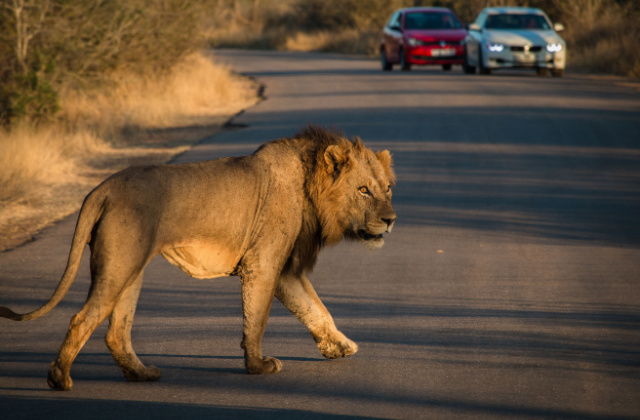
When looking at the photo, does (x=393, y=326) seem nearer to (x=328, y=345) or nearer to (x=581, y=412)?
(x=328, y=345)

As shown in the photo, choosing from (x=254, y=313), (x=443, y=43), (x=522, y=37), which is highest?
(x=254, y=313)

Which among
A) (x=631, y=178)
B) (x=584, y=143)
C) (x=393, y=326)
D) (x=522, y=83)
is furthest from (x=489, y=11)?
(x=393, y=326)

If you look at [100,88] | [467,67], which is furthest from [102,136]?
[467,67]

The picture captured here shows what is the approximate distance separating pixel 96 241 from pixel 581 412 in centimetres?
297

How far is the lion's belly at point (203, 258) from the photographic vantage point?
19.7 ft

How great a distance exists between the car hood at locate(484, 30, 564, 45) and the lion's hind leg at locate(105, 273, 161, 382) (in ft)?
73.1

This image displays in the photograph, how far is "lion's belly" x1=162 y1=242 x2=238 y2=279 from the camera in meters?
6.00

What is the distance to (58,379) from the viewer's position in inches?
219

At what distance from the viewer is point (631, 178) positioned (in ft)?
46.5

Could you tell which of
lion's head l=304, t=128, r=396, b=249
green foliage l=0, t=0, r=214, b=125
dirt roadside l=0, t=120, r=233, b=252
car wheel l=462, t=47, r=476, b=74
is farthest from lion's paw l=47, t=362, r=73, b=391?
car wheel l=462, t=47, r=476, b=74

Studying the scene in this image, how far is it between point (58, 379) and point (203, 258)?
3.83ft

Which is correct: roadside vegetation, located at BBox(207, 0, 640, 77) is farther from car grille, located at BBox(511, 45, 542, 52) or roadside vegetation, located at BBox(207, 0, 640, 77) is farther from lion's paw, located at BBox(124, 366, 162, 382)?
lion's paw, located at BBox(124, 366, 162, 382)

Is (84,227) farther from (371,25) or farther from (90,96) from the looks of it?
(371,25)

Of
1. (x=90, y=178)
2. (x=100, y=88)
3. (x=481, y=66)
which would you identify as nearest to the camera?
(x=90, y=178)
